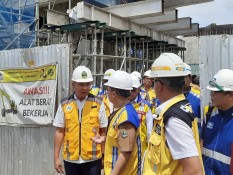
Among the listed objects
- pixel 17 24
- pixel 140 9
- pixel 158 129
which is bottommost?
pixel 158 129

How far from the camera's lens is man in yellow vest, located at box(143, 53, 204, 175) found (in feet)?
6.17

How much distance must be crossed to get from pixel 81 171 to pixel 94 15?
23.5 ft

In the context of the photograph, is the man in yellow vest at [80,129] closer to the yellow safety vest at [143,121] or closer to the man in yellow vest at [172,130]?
the yellow safety vest at [143,121]

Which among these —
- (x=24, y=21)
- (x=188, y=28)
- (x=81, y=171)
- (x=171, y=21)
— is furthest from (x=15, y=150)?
(x=188, y=28)

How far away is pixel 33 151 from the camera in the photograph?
5367 millimetres

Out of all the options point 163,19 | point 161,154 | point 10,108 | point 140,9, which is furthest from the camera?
point 163,19

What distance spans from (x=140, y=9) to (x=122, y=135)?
374 inches

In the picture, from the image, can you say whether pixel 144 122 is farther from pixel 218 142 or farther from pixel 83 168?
pixel 83 168

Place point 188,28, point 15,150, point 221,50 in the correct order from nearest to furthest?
point 221,50, point 15,150, point 188,28

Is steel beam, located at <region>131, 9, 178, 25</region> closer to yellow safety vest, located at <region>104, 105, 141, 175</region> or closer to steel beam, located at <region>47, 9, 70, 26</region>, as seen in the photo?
steel beam, located at <region>47, 9, 70, 26</region>

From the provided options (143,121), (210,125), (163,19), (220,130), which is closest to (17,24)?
(163,19)

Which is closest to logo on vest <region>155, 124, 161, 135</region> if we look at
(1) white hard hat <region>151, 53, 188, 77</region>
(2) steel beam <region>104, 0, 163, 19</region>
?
(1) white hard hat <region>151, 53, 188, 77</region>

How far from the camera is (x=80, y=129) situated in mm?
4055

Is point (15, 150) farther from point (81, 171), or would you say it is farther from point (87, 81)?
point (87, 81)
